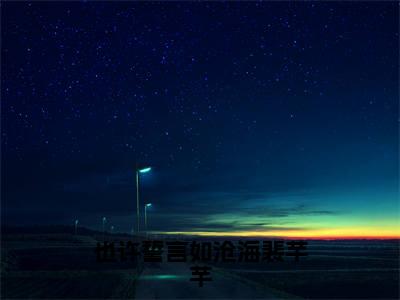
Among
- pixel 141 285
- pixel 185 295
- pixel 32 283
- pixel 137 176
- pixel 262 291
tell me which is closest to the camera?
pixel 185 295

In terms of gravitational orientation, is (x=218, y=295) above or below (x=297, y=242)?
below

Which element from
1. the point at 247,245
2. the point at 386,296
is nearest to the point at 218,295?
the point at 247,245

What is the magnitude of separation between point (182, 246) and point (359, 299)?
9657 millimetres

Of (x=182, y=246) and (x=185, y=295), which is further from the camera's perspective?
(x=182, y=246)

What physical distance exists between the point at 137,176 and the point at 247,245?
35.4ft

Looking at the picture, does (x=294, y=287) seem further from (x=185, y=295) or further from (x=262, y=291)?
(x=185, y=295)

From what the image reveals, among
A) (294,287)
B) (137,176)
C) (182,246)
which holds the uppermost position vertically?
(137,176)

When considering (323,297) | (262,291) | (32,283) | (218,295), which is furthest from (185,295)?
(32,283)

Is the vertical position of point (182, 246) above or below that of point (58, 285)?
above

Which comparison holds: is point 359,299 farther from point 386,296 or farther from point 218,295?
point 218,295

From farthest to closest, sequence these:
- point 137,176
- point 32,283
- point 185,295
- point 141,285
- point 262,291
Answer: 1. point 137,176
2. point 32,283
3. point 141,285
4. point 262,291
5. point 185,295

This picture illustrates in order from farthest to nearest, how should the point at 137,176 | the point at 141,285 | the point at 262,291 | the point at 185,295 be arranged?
the point at 137,176
the point at 141,285
the point at 262,291
the point at 185,295

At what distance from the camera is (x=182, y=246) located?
2834 centimetres

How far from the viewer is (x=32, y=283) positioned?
31.2 metres
